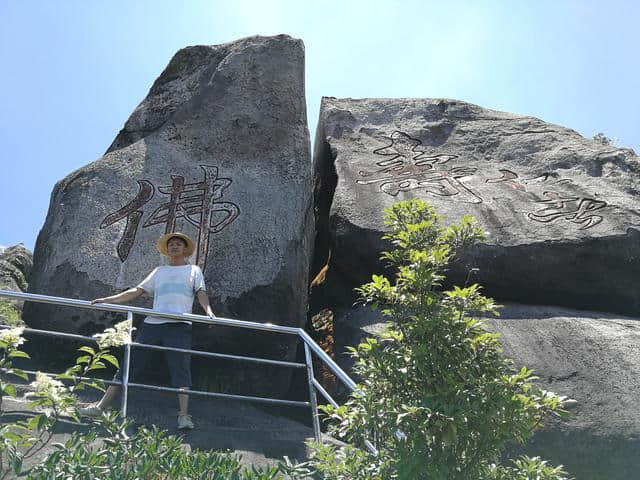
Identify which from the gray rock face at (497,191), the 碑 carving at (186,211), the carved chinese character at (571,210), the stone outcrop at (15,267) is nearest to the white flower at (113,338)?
the 碑 carving at (186,211)

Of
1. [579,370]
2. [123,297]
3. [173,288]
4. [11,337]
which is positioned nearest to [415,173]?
[579,370]

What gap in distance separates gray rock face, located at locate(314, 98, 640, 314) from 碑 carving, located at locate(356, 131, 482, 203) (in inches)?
0.9

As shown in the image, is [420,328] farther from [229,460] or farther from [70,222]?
[70,222]

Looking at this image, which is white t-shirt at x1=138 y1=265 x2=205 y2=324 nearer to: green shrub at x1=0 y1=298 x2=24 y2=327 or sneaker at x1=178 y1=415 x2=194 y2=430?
sneaker at x1=178 y1=415 x2=194 y2=430

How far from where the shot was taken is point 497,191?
8.09m

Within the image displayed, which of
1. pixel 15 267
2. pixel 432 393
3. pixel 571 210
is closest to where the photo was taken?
pixel 432 393

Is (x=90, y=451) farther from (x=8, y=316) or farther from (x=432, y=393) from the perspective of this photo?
(x=8, y=316)

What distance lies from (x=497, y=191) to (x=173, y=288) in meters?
4.66

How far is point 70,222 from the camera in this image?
6582mm

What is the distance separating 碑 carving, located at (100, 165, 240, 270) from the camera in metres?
6.52

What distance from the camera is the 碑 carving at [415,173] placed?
8.06 metres

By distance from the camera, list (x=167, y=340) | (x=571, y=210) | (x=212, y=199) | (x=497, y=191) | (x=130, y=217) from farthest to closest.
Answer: (x=497, y=191), (x=571, y=210), (x=212, y=199), (x=130, y=217), (x=167, y=340)

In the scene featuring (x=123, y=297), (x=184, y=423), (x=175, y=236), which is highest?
(x=175, y=236)

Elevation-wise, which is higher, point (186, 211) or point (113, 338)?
point (186, 211)
